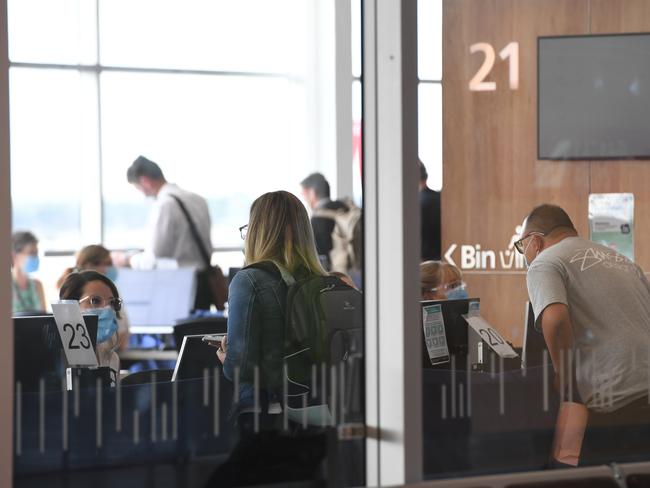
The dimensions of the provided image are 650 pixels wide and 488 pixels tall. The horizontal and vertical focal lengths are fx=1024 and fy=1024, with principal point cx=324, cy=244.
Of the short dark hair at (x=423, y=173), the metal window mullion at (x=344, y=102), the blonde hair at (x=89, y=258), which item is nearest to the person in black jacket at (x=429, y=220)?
the short dark hair at (x=423, y=173)

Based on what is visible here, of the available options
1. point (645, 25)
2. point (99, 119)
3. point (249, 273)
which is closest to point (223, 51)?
point (99, 119)

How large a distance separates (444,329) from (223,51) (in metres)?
1.03

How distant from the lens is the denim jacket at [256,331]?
8.89 feet

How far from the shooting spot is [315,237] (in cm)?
297

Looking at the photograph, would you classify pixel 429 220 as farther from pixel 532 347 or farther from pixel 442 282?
pixel 532 347

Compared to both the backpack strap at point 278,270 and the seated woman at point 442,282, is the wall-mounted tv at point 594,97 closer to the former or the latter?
the seated woman at point 442,282

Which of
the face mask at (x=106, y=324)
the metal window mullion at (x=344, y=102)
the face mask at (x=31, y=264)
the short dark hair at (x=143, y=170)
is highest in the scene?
the metal window mullion at (x=344, y=102)

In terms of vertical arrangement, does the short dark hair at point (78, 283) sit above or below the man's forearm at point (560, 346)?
above

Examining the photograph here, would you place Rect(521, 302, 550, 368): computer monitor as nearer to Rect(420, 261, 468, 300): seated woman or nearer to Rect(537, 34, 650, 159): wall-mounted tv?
Rect(420, 261, 468, 300): seated woman

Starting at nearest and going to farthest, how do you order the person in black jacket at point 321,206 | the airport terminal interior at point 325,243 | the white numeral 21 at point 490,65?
the airport terminal interior at point 325,243 < the person in black jacket at point 321,206 < the white numeral 21 at point 490,65

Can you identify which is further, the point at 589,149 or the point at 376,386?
the point at 589,149

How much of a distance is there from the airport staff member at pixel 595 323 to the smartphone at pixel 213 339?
95cm

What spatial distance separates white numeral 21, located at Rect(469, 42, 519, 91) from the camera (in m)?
3.09

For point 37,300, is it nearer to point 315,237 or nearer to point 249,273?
point 249,273
